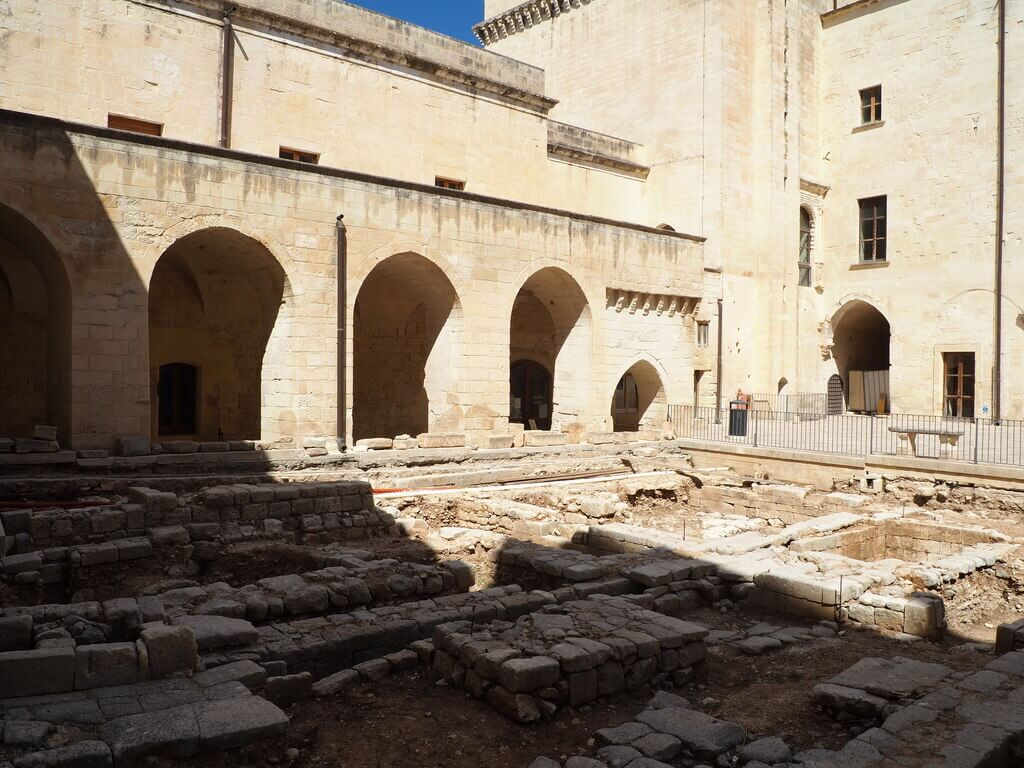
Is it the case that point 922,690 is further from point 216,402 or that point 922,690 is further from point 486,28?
point 486,28

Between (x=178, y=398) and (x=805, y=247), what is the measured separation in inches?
799

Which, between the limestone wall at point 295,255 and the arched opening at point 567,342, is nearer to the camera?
the limestone wall at point 295,255

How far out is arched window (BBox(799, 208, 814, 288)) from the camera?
27266mm

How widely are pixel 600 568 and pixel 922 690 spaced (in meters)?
3.84

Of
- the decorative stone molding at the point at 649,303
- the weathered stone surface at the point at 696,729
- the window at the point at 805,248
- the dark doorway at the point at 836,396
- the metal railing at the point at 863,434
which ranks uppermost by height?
the window at the point at 805,248

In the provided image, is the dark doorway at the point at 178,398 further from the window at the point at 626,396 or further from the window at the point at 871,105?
the window at the point at 871,105

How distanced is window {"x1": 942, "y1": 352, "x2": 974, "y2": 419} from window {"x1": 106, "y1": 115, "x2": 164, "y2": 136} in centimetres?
2221

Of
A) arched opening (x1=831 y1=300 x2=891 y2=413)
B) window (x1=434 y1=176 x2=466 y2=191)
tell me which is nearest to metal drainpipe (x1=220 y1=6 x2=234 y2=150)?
window (x1=434 y1=176 x2=466 y2=191)

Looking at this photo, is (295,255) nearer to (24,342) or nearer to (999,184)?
(24,342)

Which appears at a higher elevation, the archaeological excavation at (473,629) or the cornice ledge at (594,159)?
the cornice ledge at (594,159)

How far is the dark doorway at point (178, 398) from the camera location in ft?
56.4

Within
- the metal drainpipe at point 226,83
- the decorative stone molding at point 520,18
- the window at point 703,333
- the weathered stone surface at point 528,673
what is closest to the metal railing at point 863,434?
the window at point 703,333

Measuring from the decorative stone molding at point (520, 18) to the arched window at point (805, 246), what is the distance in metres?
10.4

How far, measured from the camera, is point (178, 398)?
17375 mm
